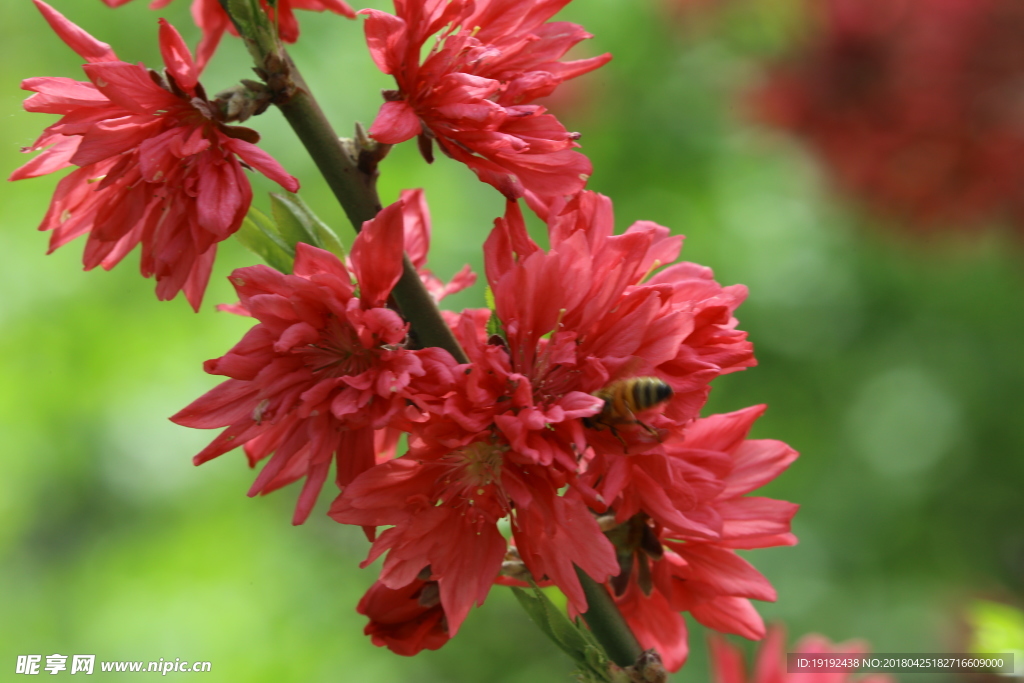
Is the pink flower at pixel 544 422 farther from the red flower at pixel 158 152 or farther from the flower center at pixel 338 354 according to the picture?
the red flower at pixel 158 152

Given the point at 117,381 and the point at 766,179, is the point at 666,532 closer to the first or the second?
the point at 766,179

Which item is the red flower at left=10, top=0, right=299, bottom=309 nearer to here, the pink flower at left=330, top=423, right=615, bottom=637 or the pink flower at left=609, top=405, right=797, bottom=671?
the pink flower at left=330, top=423, right=615, bottom=637

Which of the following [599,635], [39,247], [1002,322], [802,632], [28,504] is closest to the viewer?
[599,635]

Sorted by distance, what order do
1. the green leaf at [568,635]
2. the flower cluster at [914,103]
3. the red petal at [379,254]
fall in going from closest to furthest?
the red petal at [379,254] < the green leaf at [568,635] < the flower cluster at [914,103]

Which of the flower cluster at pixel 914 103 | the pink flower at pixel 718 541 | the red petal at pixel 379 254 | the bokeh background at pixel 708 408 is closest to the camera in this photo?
the red petal at pixel 379 254

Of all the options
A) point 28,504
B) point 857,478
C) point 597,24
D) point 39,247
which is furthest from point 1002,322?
point 39,247

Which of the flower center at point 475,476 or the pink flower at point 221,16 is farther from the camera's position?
the pink flower at point 221,16

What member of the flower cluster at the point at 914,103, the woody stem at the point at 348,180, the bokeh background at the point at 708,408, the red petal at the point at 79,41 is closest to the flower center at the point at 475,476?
the woody stem at the point at 348,180

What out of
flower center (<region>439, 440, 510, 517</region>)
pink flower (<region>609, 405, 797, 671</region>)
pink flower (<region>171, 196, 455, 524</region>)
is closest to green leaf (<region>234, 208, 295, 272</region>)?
pink flower (<region>171, 196, 455, 524</region>)
